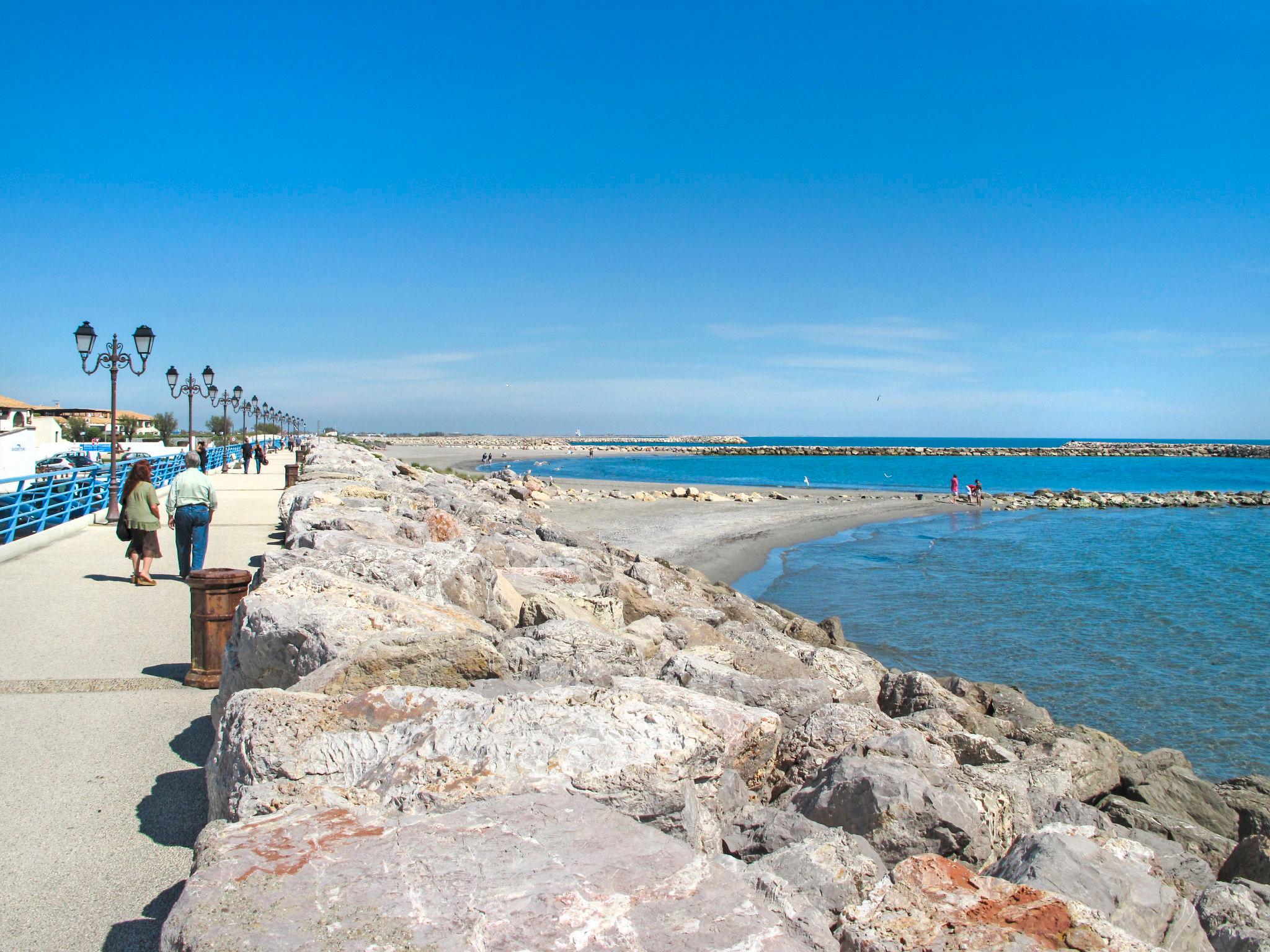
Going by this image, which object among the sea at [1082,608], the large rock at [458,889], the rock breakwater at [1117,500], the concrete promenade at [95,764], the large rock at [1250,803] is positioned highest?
the large rock at [458,889]

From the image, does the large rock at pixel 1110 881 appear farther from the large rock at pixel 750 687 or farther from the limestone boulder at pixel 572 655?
the limestone boulder at pixel 572 655

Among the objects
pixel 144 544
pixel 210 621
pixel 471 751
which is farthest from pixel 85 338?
pixel 471 751

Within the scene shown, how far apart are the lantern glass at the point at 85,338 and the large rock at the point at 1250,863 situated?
55.4ft

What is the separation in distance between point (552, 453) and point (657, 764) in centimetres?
10824

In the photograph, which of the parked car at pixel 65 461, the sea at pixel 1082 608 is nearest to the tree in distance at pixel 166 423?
the parked car at pixel 65 461

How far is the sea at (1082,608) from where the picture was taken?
924cm

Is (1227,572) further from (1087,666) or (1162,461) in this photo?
(1162,461)

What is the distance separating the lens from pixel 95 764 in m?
4.39

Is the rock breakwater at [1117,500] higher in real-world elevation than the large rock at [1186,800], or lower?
lower

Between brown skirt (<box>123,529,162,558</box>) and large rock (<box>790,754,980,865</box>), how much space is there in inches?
316

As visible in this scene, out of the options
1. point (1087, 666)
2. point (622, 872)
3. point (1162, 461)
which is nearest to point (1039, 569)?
point (1087, 666)

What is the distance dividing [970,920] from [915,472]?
75.5m

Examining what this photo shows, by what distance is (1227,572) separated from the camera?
19734 mm

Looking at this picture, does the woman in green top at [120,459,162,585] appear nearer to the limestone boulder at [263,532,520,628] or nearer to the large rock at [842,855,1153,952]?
the limestone boulder at [263,532,520,628]
